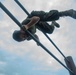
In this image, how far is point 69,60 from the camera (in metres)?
7.19

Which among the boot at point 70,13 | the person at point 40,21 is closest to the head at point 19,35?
the person at point 40,21

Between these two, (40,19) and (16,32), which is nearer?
(16,32)

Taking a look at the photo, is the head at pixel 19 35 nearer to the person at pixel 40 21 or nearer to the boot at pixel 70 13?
the person at pixel 40 21

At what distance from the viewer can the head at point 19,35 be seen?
5594 mm

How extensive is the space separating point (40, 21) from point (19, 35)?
932mm

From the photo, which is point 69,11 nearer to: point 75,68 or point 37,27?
point 37,27

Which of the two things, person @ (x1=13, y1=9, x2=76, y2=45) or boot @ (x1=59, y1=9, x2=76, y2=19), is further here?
person @ (x1=13, y1=9, x2=76, y2=45)

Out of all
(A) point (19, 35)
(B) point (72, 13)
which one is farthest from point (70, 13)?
(A) point (19, 35)

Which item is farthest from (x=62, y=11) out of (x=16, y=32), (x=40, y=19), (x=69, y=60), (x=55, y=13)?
(x=69, y=60)

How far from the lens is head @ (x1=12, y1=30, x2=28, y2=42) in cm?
559


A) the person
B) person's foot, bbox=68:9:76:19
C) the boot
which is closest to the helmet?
the person

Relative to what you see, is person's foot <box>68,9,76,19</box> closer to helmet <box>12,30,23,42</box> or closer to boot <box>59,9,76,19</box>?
boot <box>59,9,76,19</box>

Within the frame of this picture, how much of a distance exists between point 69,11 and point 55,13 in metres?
0.45

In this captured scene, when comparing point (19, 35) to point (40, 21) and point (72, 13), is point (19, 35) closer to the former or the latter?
point (40, 21)
